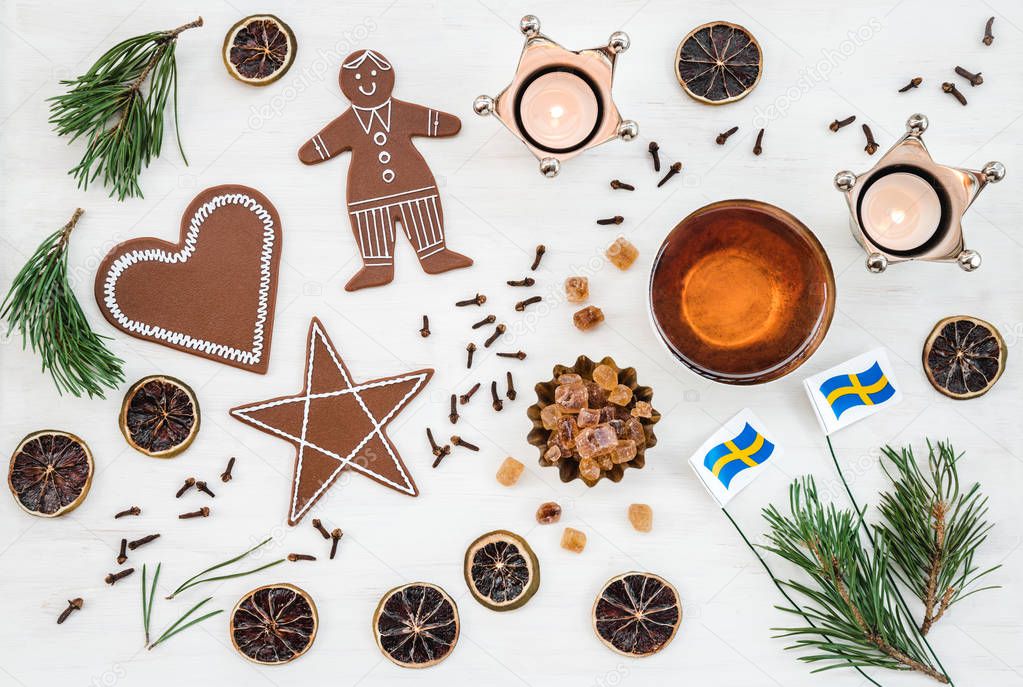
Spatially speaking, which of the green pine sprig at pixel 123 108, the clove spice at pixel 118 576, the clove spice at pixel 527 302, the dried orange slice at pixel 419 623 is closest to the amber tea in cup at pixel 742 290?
the clove spice at pixel 527 302

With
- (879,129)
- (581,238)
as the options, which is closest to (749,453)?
(581,238)

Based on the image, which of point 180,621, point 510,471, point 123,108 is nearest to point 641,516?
point 510,471

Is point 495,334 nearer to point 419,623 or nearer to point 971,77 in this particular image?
point 419,623

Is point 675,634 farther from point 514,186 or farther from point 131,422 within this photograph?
point 131,422

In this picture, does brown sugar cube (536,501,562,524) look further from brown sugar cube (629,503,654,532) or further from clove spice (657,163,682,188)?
clove spice (657,163,682,188)

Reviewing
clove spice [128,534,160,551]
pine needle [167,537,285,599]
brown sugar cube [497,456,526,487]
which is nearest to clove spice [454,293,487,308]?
brown sugar cube [497,456,526,487]

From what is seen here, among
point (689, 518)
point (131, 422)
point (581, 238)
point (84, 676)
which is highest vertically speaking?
point (581, 238)
